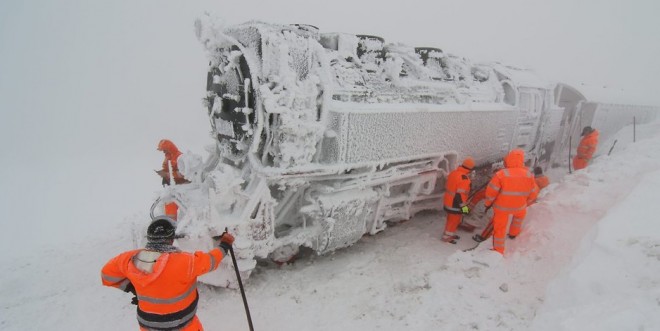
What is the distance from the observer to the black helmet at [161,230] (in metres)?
2.21

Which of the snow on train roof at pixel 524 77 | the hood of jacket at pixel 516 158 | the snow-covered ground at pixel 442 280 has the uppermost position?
the snow on train roof at pixel 524 77

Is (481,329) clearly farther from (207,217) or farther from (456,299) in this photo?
(207,217)

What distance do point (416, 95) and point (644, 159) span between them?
323cm

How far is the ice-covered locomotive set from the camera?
352cm

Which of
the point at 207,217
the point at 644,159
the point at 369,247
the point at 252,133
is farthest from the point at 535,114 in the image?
the point at 207,217

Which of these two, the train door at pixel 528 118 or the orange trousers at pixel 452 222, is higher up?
the train door at pixel 528 118

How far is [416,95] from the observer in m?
4.57

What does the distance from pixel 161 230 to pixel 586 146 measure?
7.63 metres

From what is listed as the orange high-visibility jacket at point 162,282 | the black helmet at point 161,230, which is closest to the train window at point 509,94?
the orange high-visibility jacket at point 162,282

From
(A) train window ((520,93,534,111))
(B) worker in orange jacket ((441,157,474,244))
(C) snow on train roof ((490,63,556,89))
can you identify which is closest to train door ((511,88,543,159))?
(A) train window ((520,93,534,111))

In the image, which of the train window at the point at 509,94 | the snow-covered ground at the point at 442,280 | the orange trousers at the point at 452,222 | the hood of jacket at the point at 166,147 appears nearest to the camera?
the snow-covered ground at the point at 442,280

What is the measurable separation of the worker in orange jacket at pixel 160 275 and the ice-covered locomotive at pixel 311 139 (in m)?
0.95

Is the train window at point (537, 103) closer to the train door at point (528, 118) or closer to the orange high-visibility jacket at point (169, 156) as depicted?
the train door at point (528, 118)

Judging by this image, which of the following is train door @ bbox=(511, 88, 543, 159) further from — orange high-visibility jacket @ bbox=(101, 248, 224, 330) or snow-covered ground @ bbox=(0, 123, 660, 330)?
orange high-visibility jacket @ bbox=(101, 248, 224, 330)
